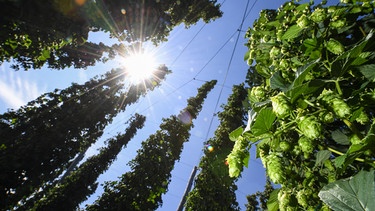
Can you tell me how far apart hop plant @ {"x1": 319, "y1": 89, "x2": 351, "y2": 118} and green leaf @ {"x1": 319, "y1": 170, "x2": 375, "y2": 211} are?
0.76 feet

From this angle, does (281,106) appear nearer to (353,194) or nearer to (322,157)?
(353,194)

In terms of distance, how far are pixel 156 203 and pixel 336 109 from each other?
17344 millimetres

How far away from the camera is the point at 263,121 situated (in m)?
1.10

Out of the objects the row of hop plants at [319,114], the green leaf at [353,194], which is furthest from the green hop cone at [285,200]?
the green leaf at [353,194]

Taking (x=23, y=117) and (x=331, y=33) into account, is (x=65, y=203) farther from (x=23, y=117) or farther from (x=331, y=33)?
(x=331, y=33)

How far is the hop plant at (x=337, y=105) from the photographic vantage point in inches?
35.7

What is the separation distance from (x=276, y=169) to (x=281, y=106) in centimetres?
30

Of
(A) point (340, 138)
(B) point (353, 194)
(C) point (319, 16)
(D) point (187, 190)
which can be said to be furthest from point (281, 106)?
(D) point (187, 190)

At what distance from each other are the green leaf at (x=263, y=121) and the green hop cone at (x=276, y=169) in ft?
0.44

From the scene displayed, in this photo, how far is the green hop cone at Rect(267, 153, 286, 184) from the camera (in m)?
1.02

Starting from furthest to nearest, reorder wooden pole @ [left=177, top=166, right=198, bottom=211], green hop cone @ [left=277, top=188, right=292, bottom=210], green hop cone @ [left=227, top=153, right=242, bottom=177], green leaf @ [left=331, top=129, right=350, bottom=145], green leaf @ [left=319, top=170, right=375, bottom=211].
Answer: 1. wooden pole @ [left=177, top=166, right=198, bottom=211]
2. green leaf @ [left=331, top=129, right=350, bottom=145]
3. green hop cone @ [left=277, top=188, right=292, bottom=210]
4. green hop cone @ [left=227, top=153, right=242, bottom=177]
5. green leaf @ [left=319, top=170, right=375, bottom=211]

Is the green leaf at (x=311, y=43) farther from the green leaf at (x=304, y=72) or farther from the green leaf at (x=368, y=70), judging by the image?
the green leaf at (x=304, y=72)

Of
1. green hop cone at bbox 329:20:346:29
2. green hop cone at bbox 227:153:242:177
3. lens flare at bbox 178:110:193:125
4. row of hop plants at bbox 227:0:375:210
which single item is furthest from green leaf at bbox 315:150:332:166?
lens flare at bbox 178:110:193:125

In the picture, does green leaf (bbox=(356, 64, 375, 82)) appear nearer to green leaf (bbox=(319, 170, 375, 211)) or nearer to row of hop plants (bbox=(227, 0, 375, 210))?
row of hop plants (bbox=(227, 0, 375, 210))
